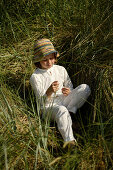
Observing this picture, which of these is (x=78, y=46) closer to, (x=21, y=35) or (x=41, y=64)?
(x=41, y=64)

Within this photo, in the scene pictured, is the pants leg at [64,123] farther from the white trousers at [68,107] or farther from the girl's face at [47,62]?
the girl's face at [47,62]

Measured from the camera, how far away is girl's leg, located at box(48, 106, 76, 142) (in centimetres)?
186

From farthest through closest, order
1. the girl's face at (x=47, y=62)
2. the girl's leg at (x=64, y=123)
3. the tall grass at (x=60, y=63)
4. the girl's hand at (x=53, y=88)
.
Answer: the girl's face at (x=47, y=62) → the girl's hand at (x=53, y=88) → the girl's leg at (x=64, y=123) → the tall grass at (x=60, y=63)

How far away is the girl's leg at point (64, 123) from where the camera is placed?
186 cm

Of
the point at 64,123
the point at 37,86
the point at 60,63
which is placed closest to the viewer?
the point at 64,123

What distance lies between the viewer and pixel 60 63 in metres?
2.72

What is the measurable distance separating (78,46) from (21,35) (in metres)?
0.89

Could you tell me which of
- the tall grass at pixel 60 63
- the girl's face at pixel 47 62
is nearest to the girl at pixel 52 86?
the girl's face at pixel 47 62

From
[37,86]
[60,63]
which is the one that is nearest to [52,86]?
[37,86]

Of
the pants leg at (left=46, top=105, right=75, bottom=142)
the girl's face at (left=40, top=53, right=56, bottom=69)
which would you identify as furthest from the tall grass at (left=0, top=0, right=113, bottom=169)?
the girl's face at (left=40, top=53, right=56, bottom=69)

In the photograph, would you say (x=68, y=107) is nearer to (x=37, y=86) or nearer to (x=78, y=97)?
(x=78, y=97)

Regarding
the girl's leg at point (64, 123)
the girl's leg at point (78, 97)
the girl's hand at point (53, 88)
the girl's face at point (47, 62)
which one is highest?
the girl's face at point (47, 62)

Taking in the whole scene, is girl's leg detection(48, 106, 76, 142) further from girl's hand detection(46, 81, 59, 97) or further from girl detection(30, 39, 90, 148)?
girl's hand detection(46, 81, 59, 97)

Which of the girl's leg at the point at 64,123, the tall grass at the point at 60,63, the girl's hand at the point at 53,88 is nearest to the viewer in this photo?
the tall grass at the point at 60,63
